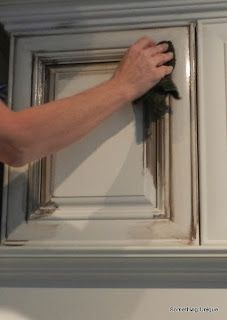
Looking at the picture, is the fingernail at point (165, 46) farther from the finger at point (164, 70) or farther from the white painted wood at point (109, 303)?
the white painted wood at point (109, 303)

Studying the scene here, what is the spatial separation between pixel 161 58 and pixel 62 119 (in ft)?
0.87

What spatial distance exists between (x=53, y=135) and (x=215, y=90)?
1.12ft

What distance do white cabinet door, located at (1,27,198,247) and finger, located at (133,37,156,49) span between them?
0.03 m

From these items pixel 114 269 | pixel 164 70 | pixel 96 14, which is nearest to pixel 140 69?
pixel 164 70

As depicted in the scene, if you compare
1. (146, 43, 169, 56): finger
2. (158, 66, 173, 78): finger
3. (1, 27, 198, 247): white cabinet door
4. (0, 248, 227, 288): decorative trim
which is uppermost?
(146, 43, 169, 56): finger

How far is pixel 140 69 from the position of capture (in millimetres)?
1214

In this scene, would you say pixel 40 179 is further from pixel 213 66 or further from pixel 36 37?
pixel 213 66

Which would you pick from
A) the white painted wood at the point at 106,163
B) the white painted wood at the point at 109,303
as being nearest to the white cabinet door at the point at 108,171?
the white painted wood at the point at 106,163

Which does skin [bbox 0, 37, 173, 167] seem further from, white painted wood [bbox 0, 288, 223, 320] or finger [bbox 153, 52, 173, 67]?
white painted wood [bbox 0, 288, 223, 320]

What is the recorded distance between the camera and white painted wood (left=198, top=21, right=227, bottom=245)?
3.84ft

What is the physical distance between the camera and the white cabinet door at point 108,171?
3.91ft

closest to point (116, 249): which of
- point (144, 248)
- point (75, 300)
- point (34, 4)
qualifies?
point (144, 248)

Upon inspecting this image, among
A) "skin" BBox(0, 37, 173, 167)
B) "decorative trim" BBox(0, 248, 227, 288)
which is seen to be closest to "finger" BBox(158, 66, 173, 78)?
"skin" BBox(0, 37, 173, 167)

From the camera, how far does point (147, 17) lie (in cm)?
128
